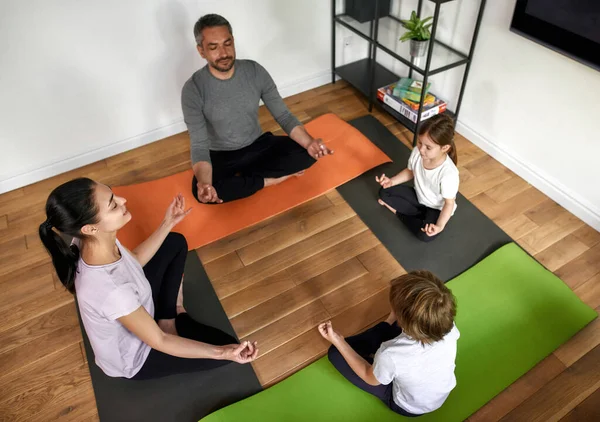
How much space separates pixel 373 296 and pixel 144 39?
1.91m

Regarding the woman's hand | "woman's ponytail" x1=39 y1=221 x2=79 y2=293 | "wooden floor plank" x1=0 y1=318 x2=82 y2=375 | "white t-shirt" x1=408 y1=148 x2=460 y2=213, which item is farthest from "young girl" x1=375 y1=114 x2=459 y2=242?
"wooden floor plank" x1=0 y1=318 x2=82 y2=375

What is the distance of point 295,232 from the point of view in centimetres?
235

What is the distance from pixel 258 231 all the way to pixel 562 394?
152 centimetres

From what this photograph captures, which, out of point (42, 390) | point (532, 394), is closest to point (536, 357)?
point (532, 394)

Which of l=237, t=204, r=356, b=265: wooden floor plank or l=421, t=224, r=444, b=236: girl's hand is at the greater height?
l=421, t=224, r=444, b=236: girl's hand

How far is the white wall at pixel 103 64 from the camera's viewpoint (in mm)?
2305

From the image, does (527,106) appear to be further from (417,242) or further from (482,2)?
(417,242)

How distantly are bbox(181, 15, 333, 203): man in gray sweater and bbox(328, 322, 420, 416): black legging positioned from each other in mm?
954

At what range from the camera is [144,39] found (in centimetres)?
253

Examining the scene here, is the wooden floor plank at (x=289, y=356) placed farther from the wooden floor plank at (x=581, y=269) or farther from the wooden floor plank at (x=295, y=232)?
the wooden floor plank at (x=581, y=269)

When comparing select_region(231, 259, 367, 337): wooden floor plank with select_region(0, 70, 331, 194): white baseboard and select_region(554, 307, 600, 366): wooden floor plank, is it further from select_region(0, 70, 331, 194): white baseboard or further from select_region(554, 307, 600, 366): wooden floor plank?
select_region(0, 70, 331, 194): white baseboard

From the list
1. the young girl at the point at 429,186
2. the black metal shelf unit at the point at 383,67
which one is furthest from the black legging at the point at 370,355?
the black metal shelf unit at the point at 383,67

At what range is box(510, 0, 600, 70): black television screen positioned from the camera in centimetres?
189

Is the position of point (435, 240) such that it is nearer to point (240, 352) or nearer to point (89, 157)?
point (240, 352)
